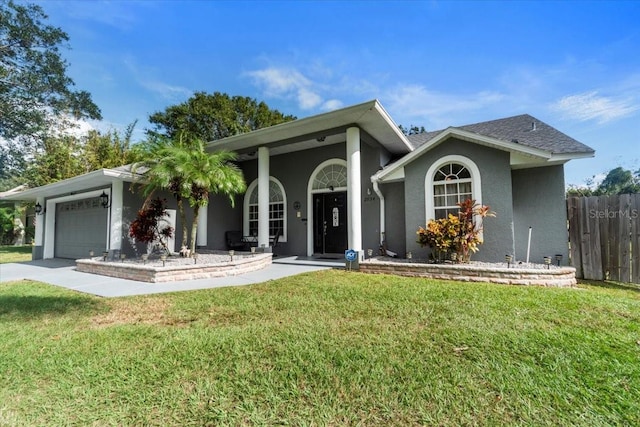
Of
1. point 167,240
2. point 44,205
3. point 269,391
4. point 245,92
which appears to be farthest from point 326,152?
point 245,92

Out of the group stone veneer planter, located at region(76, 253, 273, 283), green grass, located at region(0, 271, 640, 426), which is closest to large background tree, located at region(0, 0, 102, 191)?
stone veneer planter, located at region(76, 253, 273, 283)

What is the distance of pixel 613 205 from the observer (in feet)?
21.2

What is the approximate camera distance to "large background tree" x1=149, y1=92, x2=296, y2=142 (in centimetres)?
2325

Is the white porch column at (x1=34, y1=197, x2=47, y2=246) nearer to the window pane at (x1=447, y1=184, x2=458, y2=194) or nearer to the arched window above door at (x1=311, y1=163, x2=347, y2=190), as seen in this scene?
the arched window above door at (x1=311, y1=163, x2=347, y2=190)

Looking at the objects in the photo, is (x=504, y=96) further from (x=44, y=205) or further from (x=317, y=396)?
(x=44, y=205)

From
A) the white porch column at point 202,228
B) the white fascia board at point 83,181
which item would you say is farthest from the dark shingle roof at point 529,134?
the white fascia board at point 83,181

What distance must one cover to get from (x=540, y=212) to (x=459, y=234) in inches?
104

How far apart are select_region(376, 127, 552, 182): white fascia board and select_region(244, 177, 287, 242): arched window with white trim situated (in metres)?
4.45

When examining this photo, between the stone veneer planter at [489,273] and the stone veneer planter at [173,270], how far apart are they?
376cm

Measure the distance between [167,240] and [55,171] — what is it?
49.5 ft

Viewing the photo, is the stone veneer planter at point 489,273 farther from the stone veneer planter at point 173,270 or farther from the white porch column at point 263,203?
the white porch column at point 263,203

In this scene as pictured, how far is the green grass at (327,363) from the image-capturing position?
2033mm

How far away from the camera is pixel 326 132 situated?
8750 millimetres

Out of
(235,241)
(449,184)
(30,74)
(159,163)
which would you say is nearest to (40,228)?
(30,74)
